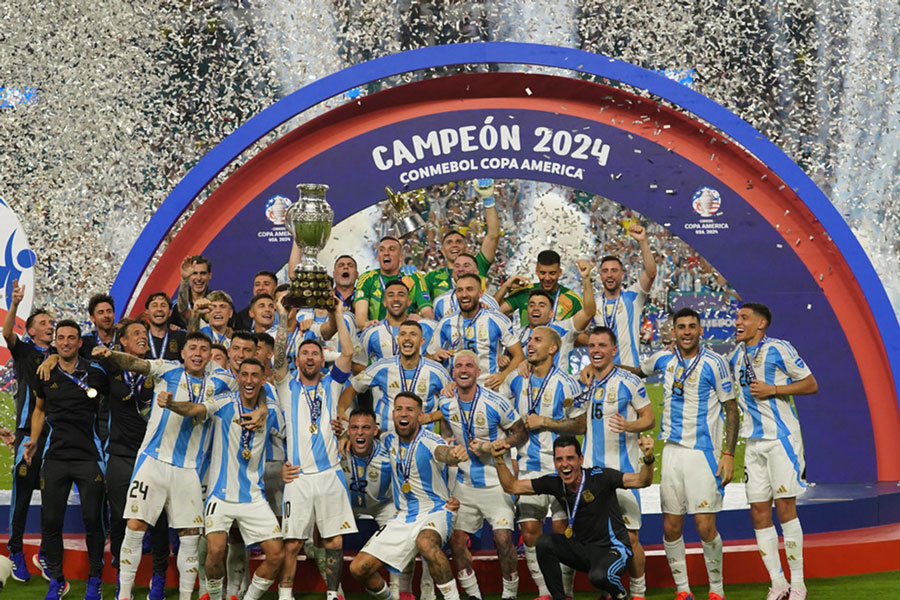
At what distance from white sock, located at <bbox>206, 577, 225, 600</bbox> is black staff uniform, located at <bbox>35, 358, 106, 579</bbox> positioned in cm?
82

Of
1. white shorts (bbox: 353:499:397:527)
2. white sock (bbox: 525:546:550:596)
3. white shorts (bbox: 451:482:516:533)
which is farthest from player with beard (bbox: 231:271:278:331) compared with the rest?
white sock (bbox: 525:546:550:596)

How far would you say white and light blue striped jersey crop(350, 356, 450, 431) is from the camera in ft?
25.5

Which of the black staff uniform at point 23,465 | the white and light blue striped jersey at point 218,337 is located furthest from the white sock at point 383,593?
the black staff uniform at point 23,465

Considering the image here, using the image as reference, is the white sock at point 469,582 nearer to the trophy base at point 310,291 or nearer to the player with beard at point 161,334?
the trophy base at point 310,291

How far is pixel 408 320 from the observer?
7.82m

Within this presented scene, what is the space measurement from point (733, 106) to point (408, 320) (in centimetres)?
675

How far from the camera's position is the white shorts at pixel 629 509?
7312mm

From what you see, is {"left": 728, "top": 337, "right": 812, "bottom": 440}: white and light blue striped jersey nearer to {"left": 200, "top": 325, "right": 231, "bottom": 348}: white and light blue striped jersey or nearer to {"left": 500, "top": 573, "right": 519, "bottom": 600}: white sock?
{"left": 500, "top": 573, "right": 519, "bottom": 600}: white sock

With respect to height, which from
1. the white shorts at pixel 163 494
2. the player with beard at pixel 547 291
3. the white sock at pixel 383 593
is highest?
the player with beard at pixel 547 291

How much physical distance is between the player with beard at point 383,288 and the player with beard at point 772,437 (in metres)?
2.30

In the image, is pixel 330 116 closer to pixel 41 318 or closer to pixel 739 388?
pixel 41 318

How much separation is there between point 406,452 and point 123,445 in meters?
1.84

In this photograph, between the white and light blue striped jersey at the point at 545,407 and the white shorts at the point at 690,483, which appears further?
the white and light blue striped jersey at the point at 545,407

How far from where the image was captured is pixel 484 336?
8.12m
